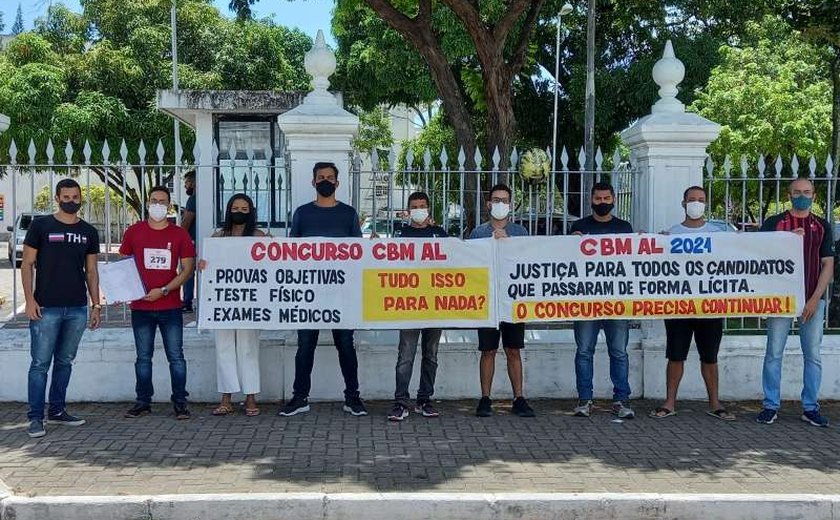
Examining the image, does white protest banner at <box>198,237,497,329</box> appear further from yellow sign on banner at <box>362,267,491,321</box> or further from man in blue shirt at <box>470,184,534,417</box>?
man in blue shirt at <box>470,184,534,417</box>

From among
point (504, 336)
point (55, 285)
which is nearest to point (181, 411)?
point (55, 285)

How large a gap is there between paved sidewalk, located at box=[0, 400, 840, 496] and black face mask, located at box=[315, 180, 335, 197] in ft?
5.71

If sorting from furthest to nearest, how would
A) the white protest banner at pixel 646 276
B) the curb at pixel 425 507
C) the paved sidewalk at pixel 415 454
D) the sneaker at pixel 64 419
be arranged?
1. the white protest banner at pixel 646 276
2. the sneaker at pixel 64 419
3. the paved sidewalk at pixel 415 454
4. the curb at pixel 425 507

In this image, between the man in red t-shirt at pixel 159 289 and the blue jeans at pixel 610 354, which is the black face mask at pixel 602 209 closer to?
the blue jeans at pixel 610 354

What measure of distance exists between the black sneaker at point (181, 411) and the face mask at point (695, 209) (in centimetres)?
419

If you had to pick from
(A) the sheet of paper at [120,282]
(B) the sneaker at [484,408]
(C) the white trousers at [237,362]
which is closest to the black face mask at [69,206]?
(A) the sheet of paper at [120,282]

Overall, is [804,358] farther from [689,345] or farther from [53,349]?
[53,349]

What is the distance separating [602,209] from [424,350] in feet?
5.79

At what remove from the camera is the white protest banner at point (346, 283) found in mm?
6719

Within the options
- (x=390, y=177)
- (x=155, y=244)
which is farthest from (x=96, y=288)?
(x=390, y=177)

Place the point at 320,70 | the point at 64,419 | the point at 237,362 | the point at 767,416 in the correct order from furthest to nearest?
the point at 320,70 < the point at 237,362 < the point at 767,416 < the point at 64,419

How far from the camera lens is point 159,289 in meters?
6.52

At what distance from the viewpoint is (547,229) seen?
742cm

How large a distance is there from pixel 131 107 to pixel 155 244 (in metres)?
19.1
